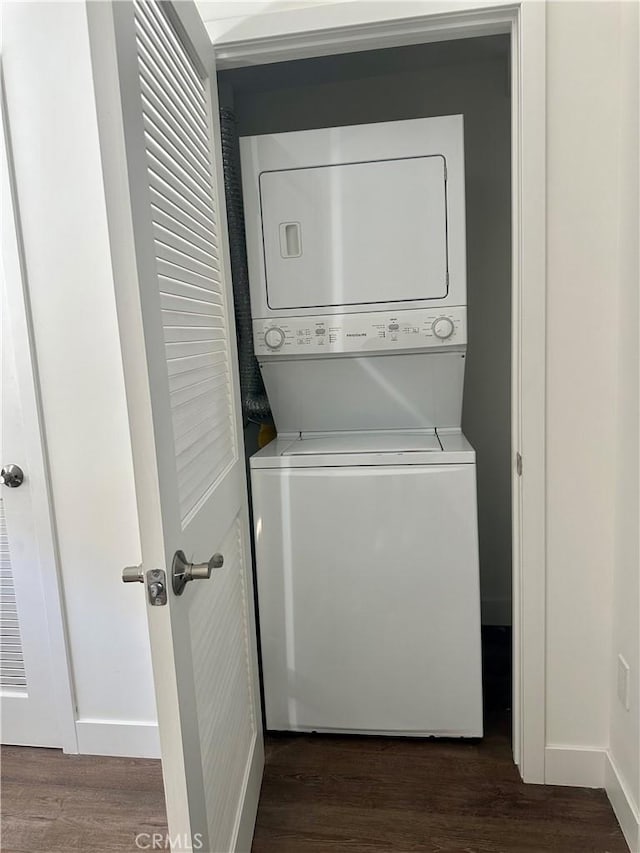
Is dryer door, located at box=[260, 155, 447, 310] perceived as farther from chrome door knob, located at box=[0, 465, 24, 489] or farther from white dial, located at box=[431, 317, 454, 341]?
chrome door knob, located at box=[0, 465, 24, 489]

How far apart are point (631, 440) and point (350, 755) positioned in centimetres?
124

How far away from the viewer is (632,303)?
133 cm

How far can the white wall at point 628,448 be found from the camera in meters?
1.29

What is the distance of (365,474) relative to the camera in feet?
5.51

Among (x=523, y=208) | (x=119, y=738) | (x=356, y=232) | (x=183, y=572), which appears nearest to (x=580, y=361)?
(x=523, y=208)

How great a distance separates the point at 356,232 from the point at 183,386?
870mm

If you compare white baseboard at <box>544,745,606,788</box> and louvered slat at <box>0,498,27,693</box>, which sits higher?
louvered slat at <box>0,498,27,693</box>

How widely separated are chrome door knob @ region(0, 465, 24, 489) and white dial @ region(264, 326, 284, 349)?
2.76 feet

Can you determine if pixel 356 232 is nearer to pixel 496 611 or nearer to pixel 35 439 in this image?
pixel 35 439

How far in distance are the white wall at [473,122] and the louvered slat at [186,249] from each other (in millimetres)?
994

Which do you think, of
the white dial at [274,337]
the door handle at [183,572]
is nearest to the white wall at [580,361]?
the white dial at [274,337]

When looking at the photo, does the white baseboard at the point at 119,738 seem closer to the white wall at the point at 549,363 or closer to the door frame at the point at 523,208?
the white wall at the point at 549,363

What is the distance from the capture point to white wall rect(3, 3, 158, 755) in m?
1.52

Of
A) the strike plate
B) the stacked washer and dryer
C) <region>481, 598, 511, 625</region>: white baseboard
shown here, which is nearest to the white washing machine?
the stacked washer and dryer
